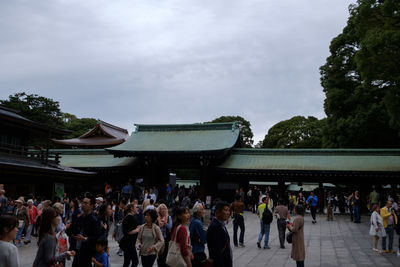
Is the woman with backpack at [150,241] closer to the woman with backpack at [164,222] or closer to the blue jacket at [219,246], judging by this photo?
the woman with backpack at [164,222]

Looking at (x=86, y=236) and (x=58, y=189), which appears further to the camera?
(x=58, y=189)

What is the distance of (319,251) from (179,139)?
19055 millimetres

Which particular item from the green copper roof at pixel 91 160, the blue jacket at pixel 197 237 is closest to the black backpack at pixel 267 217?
the blue jacket at pixel 197 237

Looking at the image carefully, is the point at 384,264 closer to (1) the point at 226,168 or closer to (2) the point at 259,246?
(2) the point at 259,246

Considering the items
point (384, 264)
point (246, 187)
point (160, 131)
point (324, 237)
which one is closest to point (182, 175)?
point (160, 131)

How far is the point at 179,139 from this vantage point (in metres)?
30.2

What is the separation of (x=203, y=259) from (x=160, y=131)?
87.3 feet

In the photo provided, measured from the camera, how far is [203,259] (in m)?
6.24

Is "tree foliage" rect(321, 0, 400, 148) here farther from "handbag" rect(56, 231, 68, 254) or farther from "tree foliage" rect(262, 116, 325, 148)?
"handbag" rect(56, 231, 68, 254)

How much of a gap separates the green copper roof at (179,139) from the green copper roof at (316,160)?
151cm

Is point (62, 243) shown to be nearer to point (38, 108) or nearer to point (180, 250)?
point (180, 250)

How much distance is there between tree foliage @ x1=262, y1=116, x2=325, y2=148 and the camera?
161 ft

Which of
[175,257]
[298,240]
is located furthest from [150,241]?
[298,240]

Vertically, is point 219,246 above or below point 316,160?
below
